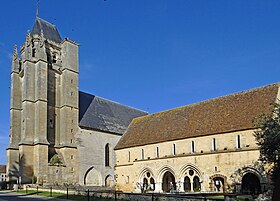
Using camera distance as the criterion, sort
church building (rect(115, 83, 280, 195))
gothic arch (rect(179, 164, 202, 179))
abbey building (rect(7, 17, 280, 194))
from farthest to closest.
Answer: gothic arch (rect(179, 164, 202, 179)) → abbey building (rect(7, 17, 280, 194)) → church building (rect(115, 83, 280, 195))

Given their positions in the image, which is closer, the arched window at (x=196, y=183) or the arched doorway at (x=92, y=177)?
the arched window at (x=196, y=183)

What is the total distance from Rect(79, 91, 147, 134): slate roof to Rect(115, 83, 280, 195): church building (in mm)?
8536

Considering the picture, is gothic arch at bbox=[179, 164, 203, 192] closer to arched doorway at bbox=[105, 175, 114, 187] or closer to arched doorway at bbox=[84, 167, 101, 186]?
arched doorway at bbox=[84, 167, 101, 186]

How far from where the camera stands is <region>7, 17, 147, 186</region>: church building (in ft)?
126

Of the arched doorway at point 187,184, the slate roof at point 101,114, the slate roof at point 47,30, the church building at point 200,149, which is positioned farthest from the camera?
the slate roof at point 47,30

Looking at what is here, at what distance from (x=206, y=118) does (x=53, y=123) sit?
2063 cm

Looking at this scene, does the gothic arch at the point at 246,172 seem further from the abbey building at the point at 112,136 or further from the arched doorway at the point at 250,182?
the arched doorway at the point at 250,182

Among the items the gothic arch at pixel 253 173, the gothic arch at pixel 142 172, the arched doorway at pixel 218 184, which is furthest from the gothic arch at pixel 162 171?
the gothic arch at pixel 253 173

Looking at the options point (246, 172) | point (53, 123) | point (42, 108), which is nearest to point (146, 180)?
point (246, 172)

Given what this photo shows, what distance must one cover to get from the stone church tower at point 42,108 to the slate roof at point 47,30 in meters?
0.14

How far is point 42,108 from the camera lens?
3972 centimetres

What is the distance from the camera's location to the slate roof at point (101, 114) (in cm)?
4475

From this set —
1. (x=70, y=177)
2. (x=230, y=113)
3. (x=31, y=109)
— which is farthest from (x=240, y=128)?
(x=31, y=109)

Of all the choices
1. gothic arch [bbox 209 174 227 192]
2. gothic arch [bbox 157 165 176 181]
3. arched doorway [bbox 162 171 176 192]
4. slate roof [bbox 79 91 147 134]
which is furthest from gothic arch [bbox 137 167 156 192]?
slate roof [bbox 79 91 147 134]
